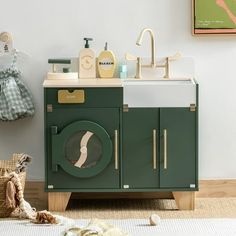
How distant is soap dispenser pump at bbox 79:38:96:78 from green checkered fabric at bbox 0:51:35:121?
1.15ft

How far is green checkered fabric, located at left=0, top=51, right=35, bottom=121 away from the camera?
472 centimetres

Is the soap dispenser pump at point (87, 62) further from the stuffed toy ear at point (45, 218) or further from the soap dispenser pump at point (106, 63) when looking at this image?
the stuffed toy ear at point (45, 218)

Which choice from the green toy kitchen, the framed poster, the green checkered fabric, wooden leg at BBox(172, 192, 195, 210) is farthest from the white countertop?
wooden leg at BBox(172, 192, 195, 210)

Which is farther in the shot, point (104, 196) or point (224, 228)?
point (104, 196)

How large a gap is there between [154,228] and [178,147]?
602 millimetres

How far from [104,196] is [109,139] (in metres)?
0.53

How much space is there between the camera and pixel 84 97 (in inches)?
177

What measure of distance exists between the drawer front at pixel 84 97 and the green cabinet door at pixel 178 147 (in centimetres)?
28

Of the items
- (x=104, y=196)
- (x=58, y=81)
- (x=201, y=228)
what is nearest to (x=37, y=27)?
(x=58, y=81)

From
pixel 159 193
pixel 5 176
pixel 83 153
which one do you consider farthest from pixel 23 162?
pixel 159 193

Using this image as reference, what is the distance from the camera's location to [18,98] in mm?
4750

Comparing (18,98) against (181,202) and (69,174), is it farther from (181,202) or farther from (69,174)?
(181,202)

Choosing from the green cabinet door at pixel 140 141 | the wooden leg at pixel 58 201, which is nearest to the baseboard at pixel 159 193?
the wooden leg at pixel 58 201

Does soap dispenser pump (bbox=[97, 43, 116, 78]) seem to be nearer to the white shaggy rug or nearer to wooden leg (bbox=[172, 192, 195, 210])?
→ wooden leg (bbox=[172, 192, 195, 210])
